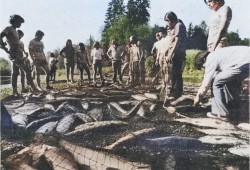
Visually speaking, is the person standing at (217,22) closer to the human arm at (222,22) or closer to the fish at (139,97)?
the human arm at (222,22)

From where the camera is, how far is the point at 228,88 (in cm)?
605

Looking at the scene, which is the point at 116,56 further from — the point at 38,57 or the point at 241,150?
the point at 241,150

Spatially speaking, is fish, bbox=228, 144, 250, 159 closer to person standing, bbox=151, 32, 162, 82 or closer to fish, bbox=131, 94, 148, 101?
fish, bbox=131, 94, 148, 101

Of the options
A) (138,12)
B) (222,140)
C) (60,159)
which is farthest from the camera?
(138,12)

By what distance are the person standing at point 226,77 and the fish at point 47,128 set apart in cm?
230

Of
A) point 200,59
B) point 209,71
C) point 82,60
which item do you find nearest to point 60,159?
point 209,71

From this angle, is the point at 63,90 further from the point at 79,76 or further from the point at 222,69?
the point at 222,69

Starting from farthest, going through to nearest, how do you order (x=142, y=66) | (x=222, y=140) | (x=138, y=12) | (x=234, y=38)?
(x=234, y=38), (x=142, y=66), (x=138, y=12), (x=222, y=140)

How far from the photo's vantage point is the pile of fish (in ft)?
17.1

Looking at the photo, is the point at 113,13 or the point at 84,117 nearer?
the point at 84,117

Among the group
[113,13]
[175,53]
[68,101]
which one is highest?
[113,13]

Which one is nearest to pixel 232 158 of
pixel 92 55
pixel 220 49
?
pixel 220 49

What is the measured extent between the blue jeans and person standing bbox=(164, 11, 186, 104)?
2.59 feet

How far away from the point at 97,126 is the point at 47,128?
728 mm
